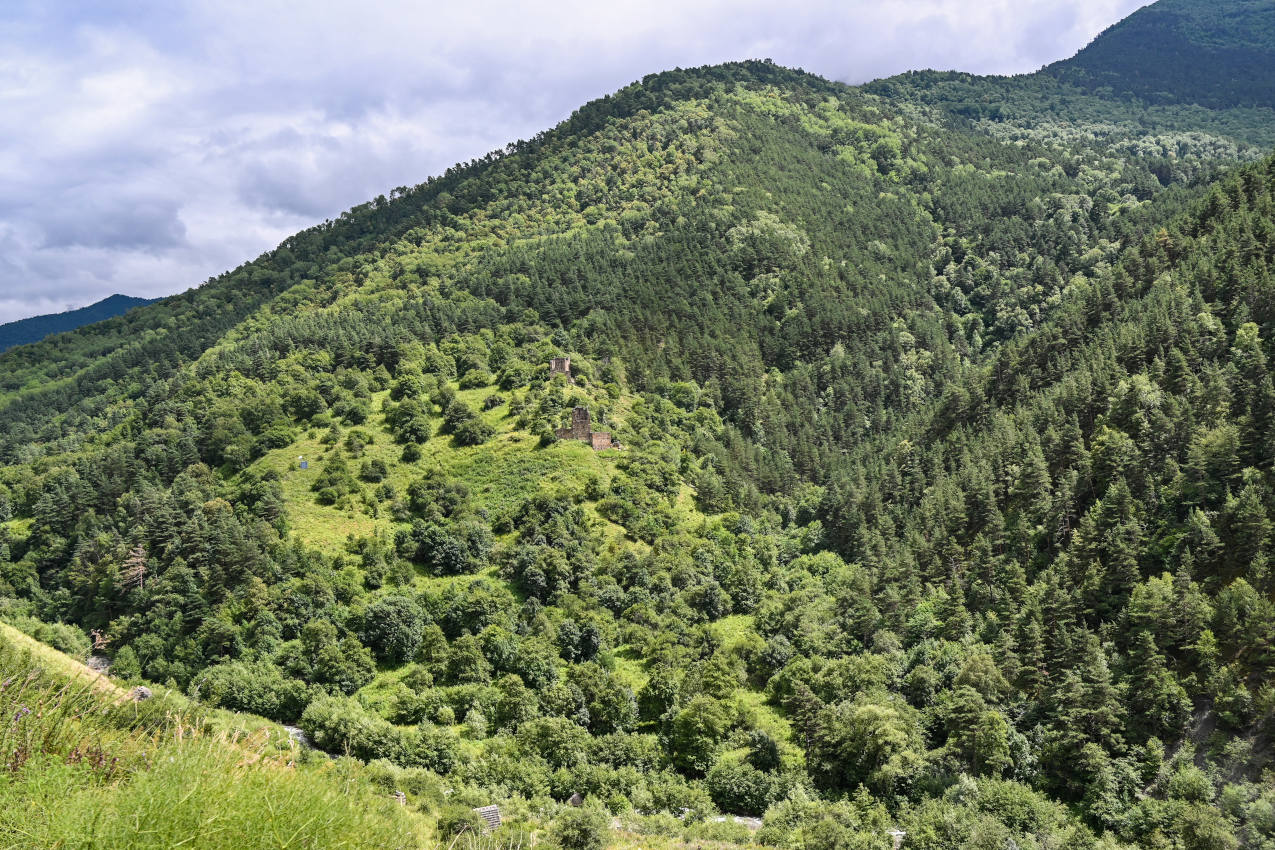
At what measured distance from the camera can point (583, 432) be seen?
112 m

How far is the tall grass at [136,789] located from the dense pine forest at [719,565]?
24.8 inches

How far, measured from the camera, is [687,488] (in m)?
117

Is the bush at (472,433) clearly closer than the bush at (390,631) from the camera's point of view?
No

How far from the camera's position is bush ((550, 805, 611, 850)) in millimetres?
51656

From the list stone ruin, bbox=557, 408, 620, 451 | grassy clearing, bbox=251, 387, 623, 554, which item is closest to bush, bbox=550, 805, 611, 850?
grassy clearing, bbox=251, 387, 623, 554

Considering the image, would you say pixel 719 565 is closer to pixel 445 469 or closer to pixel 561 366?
pixel 445 469

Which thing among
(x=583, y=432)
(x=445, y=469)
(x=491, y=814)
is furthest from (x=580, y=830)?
(x=583, y=432)

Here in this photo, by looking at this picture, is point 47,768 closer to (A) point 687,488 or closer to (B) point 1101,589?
(B) point 1101,589

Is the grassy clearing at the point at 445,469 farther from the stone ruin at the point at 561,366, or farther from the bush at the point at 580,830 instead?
the bush at the point at 580,830

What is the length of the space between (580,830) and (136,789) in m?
45.6

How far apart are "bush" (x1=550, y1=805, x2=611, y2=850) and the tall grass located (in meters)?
40.0

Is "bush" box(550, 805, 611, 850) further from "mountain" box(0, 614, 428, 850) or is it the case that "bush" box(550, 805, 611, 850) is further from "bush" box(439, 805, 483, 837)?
"mountain" box(0, 614, 428, 850)

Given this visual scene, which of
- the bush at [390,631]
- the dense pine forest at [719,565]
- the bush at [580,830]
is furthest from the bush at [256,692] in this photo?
the bush at [580,830]

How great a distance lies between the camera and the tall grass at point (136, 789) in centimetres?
1177
